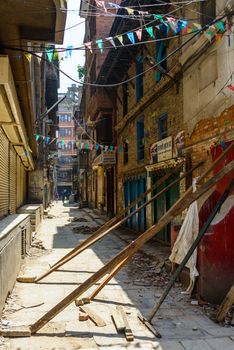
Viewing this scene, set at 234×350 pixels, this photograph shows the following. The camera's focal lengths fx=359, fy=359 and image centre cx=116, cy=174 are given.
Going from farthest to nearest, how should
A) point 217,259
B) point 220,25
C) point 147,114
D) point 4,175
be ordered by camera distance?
point 147,114 → point 4,175 → point 220,25 → point 217,259

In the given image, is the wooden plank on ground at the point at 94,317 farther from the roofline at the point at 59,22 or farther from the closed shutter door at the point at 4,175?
the closed shutter door at the point at 4,175

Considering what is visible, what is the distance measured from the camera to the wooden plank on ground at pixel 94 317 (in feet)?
17.0

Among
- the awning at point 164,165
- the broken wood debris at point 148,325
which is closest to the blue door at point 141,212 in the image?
the awning at point 164,165

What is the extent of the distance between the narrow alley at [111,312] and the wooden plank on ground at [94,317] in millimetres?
76

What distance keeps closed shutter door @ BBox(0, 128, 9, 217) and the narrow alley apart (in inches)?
69.9

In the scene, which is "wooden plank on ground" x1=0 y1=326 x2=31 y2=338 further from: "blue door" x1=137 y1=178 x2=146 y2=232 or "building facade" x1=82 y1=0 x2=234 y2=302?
"blue door" x1=137 y1=178 x2=146 y2=232

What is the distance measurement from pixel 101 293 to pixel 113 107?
14.0 metres

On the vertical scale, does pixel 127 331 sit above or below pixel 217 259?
below

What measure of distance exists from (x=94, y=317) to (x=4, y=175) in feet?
20.5

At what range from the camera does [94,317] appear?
5.40 metres

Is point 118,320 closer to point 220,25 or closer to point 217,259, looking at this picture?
point 217,259

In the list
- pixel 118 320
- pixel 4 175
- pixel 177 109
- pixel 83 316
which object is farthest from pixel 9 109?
pixel 177 109

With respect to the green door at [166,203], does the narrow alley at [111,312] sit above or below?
below

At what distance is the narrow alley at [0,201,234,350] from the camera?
15.1 feet
